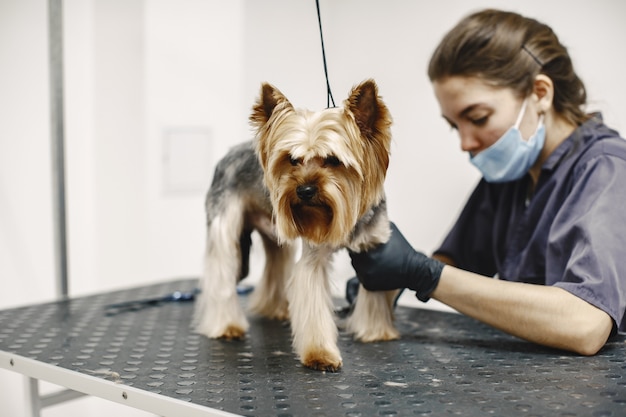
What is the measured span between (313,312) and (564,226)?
0.60 meters

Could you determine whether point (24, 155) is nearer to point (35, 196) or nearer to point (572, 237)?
point (35, 196)

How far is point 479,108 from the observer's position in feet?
5.14

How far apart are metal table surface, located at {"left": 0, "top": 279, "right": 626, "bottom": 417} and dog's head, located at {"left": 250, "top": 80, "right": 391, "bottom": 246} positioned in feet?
0.90

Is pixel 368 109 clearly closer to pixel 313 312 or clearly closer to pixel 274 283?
pixel 313 312

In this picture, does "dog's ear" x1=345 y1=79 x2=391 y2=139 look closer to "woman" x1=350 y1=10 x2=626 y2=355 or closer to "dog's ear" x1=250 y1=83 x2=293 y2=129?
"dog's ear" x1=250 y1=83 x2=293 y2=129

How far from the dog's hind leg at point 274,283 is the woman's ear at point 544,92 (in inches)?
29.1

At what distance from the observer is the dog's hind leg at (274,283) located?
1.67 metres

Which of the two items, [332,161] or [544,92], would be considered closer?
[332,161]

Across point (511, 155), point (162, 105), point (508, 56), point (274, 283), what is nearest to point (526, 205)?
point (511, 155)

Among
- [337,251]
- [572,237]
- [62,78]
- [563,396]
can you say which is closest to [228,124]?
[62,78]

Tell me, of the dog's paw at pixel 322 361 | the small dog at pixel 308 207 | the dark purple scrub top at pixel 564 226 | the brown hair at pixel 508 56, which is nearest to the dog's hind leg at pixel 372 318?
the small dog at pixel 308 207

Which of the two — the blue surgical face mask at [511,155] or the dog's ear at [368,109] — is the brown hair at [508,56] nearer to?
the blue surgical face mask at [511,155]

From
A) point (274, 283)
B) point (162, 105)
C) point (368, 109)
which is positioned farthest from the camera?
point (162, 105)

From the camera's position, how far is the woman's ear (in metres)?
1.59
